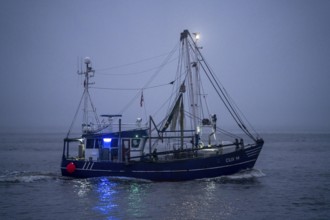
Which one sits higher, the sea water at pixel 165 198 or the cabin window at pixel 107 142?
the cabin window at pixel 107 142

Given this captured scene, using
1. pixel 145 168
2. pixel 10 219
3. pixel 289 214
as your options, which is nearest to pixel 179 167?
pixel 145 168

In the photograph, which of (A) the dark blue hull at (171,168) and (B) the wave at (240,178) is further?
(B) the wave at (240,178)

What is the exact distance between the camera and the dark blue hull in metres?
30.7

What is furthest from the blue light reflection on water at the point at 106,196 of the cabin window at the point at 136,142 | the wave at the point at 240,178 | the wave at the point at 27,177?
the wave at the point at 240,178

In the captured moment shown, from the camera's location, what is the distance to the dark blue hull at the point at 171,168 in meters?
30.7

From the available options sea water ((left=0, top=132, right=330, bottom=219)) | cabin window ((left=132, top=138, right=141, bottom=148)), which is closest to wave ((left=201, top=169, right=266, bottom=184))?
sea water ((left=0, top=132, right=330, bottom=219))

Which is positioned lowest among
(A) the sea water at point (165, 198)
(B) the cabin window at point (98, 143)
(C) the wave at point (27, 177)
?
(A) the sea water at point (165, 198)

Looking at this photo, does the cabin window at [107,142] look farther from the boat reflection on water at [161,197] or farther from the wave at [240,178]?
the wave at [240,178]

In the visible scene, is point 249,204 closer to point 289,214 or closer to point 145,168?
point 289,214

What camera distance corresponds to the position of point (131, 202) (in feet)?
82.0

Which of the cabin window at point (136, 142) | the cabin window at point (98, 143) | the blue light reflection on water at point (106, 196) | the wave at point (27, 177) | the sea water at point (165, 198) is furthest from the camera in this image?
the wave at point (27, 177)

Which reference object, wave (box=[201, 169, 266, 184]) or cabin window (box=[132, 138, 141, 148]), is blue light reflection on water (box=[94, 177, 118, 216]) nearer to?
cabin window (box=[132, 138, 141, 148])

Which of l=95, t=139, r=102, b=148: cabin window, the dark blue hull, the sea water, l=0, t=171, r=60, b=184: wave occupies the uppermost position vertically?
l=95, t=139, r=102, b=148: cabin window

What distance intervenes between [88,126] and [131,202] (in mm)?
11125
